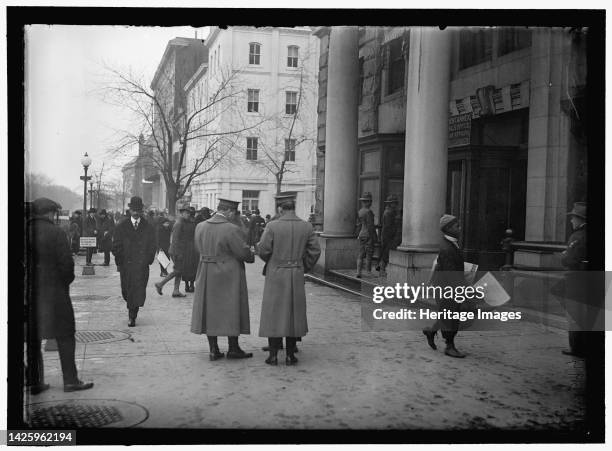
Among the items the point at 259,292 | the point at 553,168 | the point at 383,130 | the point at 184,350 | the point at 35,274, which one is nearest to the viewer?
the point at 35,274

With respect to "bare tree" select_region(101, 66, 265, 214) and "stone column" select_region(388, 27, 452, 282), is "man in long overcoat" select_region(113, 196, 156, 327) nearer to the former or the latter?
"bare tree" select_region(101, 66, 265, 214)

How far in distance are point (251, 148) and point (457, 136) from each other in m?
4.79

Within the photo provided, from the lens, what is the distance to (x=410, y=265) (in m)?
8.20

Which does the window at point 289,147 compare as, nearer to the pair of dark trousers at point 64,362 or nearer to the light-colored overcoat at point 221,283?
the light-colored overcoat at point 221,283

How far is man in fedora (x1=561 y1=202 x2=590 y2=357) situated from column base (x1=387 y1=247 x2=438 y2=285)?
1.31 m

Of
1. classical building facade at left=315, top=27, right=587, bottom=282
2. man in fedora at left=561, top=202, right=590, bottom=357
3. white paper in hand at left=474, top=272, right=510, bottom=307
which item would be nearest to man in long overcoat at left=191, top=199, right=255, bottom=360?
→ classical building facade at left=315, top=27, right=587, bottom=282

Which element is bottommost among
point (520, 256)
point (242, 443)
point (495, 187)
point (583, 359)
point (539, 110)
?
point (242, 443)

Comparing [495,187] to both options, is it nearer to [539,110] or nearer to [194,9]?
[539,110]

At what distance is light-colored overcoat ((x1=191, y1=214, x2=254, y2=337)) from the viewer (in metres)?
7.19

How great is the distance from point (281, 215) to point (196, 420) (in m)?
2.68

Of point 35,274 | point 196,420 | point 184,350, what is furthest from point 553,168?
point 35,274

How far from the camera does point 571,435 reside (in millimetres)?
5371

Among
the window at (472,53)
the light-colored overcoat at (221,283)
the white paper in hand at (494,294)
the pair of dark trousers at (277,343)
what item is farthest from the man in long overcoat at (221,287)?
the window at (472,53)

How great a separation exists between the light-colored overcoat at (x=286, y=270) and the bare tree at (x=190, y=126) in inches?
77.7
